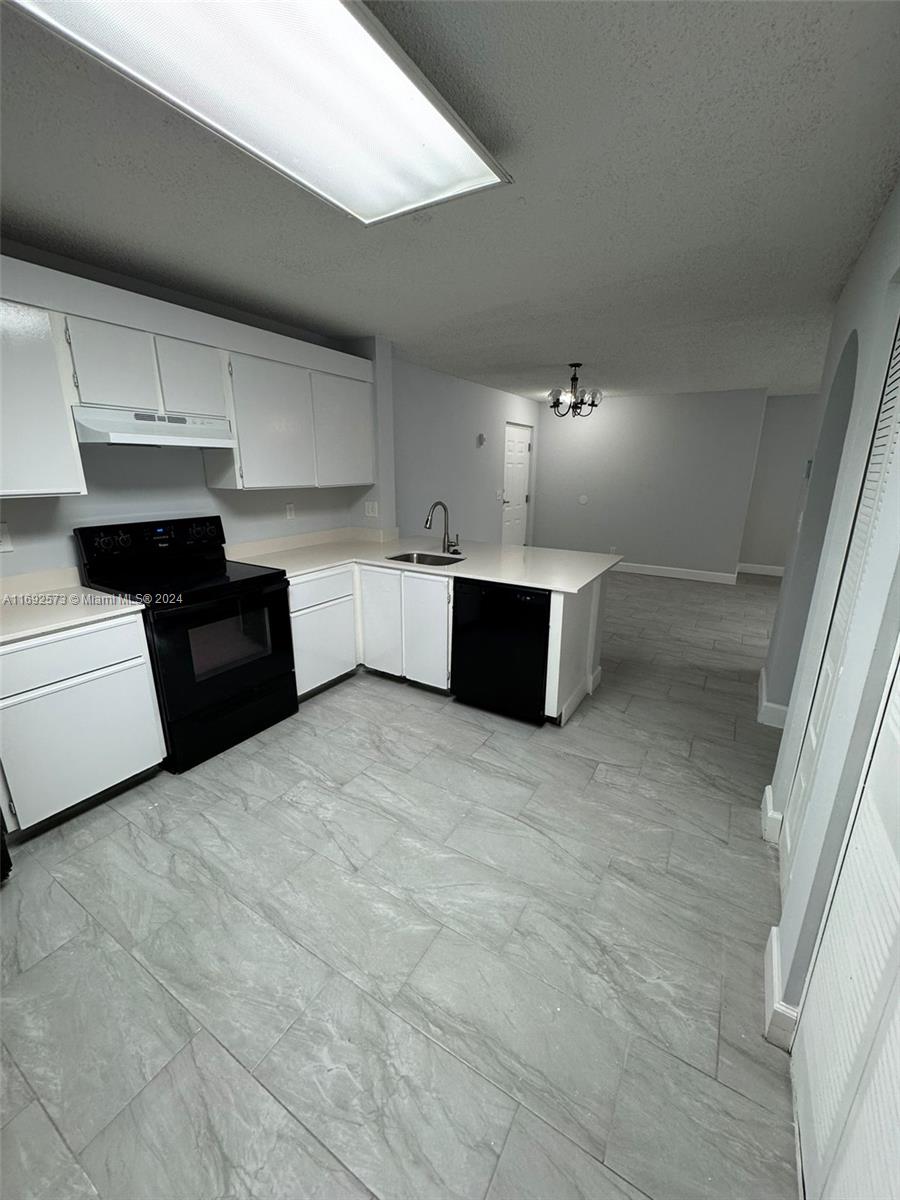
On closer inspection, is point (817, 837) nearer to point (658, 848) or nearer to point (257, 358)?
point (658, 848)

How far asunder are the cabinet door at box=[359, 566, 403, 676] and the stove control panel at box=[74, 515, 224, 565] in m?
0.97

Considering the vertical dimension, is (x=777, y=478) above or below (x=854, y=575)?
above

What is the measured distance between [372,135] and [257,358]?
180 centimetres

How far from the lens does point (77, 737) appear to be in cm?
203

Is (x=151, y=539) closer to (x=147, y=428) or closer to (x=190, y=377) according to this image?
(x=147, y=428)

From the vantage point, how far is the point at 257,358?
9.16 ft

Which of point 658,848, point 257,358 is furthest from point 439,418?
point 658,848

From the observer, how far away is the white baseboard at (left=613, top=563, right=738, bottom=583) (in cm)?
628

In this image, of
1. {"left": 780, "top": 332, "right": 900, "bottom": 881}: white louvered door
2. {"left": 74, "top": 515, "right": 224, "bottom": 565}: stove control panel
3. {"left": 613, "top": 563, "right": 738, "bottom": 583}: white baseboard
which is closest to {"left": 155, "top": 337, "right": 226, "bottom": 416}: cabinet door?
{"left": 74, "top": 515, "right": 224, "bottom": 565}: stove control panel

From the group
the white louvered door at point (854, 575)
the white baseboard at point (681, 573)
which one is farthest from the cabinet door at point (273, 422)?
the white baseboard at point (681, 573)

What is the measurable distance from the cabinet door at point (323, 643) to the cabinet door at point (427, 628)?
1.37 ft

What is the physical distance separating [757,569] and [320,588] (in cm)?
649

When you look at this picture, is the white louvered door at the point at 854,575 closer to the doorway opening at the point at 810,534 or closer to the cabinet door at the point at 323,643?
the doorway opening at the point at 810,534

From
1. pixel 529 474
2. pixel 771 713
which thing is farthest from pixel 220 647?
pixel 529 474
